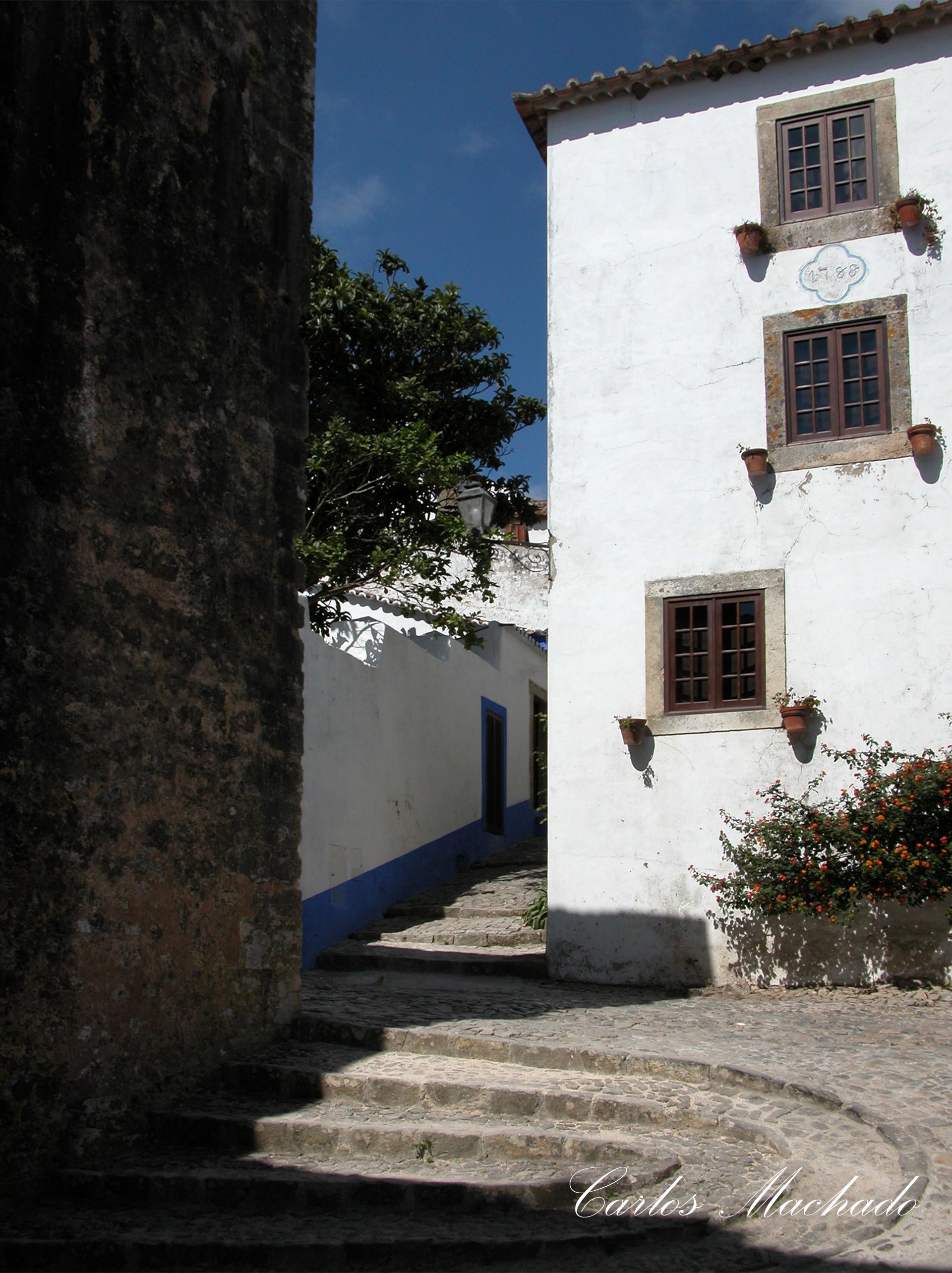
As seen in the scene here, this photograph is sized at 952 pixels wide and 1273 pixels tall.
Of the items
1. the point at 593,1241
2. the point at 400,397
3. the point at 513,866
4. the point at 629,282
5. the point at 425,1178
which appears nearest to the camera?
the point at 593,1241

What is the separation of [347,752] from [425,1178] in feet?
21.3

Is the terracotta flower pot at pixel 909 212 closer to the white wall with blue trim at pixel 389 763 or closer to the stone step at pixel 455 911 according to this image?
the white wall with blue trim at pixel 389 763

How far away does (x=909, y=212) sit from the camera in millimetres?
10492

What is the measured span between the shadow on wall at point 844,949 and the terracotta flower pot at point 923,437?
3509 millimetres

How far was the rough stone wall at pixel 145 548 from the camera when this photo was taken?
19.4 feet

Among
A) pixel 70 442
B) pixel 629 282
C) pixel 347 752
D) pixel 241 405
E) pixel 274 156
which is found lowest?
pixel 347 752

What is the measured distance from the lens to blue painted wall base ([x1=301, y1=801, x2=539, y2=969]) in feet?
35.9

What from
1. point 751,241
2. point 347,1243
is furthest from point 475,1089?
point 751,241

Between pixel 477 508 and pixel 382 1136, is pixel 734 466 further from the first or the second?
pixel 382 1136

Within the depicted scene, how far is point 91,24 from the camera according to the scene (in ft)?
21.6

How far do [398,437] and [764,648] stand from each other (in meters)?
4.24

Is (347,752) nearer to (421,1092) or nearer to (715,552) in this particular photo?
(715,552)

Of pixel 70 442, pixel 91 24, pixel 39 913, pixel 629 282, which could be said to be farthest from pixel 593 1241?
pixel 629 282

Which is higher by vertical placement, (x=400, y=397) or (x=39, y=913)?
(x=400, y=397)
